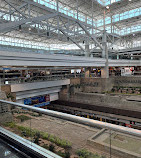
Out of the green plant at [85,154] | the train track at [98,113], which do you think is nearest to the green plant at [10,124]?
the green plant at [85,154]

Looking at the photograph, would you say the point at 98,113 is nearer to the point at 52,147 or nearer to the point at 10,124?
the point at 10,124

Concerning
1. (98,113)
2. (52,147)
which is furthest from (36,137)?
(98,113)

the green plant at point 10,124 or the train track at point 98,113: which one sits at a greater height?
the green plant at point 10,124

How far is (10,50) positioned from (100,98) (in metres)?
12.9

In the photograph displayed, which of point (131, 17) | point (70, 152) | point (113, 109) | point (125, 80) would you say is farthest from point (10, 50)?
point (131, 17)

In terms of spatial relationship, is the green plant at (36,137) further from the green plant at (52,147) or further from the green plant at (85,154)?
the green plant at (85,154)

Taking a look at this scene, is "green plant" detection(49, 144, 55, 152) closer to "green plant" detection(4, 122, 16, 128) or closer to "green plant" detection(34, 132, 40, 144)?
"green plant" detection(34, 132, 40, 144)

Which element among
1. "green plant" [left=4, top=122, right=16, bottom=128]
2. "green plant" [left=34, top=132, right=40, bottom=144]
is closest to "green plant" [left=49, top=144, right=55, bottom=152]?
"green plant" [left=34, top=132, right=40, bottom=144]

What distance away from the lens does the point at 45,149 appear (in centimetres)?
270

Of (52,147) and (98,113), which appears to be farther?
(98,113)

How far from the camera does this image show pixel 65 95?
23.3 metres

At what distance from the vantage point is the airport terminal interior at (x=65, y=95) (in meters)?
2.30

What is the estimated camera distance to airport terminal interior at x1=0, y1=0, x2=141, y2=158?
2297mm

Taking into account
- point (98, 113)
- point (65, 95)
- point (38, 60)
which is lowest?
point (98, 113)
